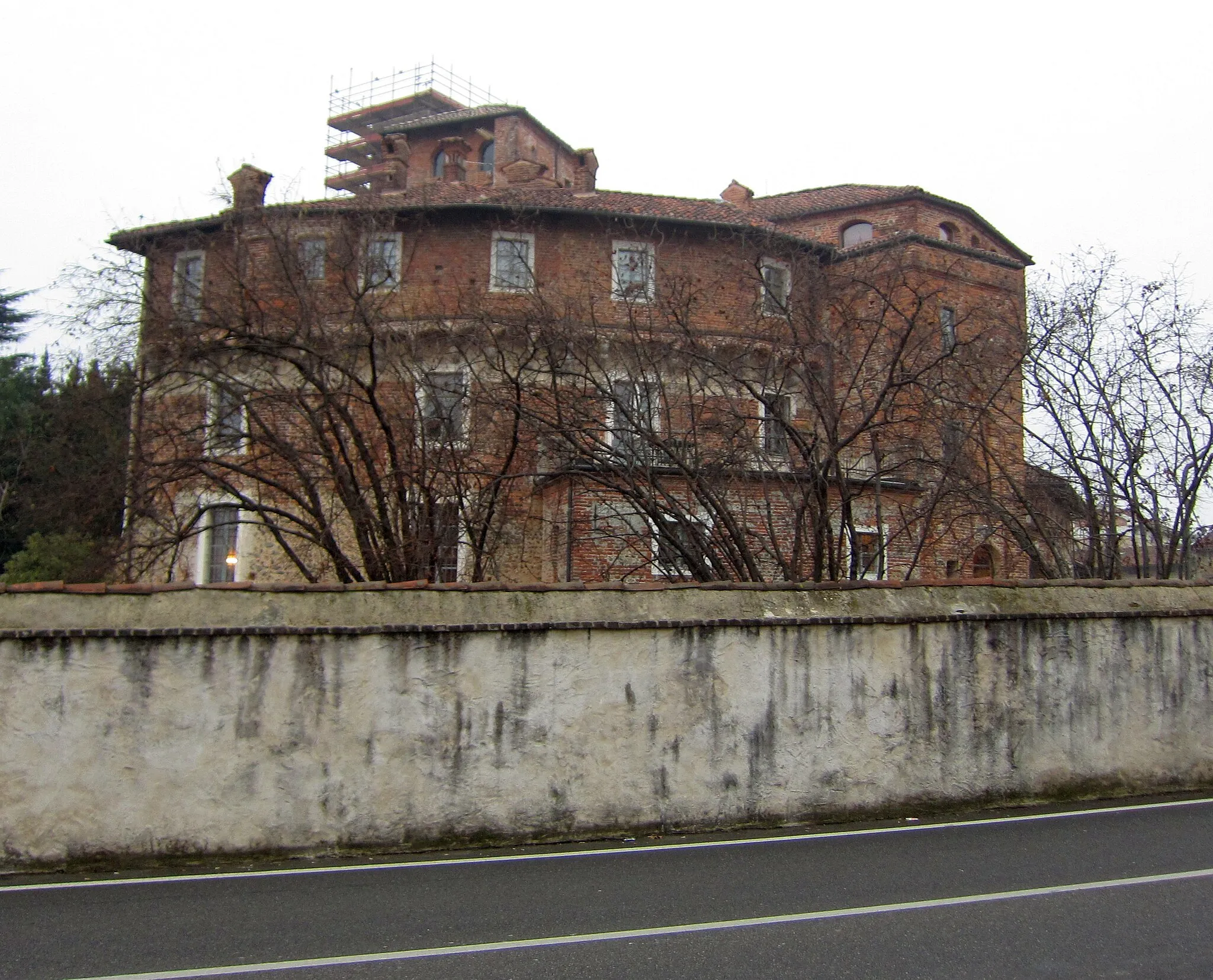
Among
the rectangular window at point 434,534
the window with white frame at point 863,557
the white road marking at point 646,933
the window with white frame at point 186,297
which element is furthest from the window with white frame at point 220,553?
the white road marking at point 646,933

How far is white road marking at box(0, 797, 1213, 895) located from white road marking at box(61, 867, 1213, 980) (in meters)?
2.11

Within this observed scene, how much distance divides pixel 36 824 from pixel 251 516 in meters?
18.6

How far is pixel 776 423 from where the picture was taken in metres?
16.0

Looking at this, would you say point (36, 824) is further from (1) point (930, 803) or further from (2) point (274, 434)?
(2) point (274, 434)

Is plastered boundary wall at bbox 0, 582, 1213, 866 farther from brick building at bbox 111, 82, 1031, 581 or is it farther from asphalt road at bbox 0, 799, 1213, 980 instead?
brick building at bbox 111, 82, 1031, 581

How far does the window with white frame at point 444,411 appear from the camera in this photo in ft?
54.2

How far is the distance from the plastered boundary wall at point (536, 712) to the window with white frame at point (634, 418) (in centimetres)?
492

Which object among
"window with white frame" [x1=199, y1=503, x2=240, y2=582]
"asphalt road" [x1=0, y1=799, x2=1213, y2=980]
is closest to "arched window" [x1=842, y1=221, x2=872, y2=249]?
"window with white frame" [x1=199, y1=503, x2=240, y2=582]

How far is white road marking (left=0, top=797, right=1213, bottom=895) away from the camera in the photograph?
25.7ft

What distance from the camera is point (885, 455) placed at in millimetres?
16062

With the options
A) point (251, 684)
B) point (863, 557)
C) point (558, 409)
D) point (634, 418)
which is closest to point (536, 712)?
point (251, 684)

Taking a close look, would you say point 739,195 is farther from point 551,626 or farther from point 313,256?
point 551,626

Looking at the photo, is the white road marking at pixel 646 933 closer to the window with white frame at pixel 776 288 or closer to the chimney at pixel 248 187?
the window with white frame at pixel 776 288

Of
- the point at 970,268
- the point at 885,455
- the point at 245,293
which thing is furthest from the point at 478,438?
the point at 970,268
